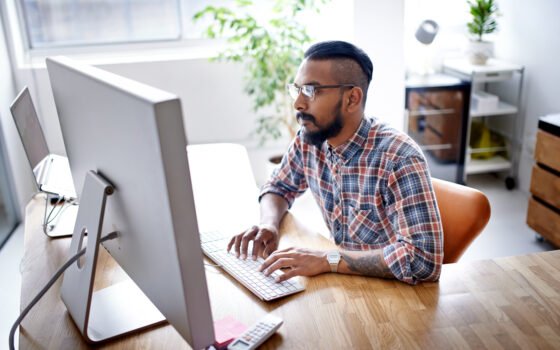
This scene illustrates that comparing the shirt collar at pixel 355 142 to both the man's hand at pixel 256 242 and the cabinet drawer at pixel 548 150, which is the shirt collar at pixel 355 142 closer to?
the man's hand at pixel 256 242

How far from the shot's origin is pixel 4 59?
3.45 m

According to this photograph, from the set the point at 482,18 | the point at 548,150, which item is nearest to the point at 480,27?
the point at 482,18

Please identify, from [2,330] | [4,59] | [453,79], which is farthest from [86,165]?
[453,79]

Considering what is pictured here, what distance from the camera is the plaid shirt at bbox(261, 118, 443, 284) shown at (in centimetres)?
136

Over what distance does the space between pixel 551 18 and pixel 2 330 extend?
339 cm

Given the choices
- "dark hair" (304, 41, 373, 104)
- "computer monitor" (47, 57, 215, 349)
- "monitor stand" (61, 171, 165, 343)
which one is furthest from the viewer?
"dark hair" (304, 41, 373, 104)

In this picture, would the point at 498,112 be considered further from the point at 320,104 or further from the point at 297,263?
the point at 297,263

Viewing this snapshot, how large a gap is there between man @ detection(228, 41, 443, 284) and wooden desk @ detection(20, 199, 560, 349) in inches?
2.3

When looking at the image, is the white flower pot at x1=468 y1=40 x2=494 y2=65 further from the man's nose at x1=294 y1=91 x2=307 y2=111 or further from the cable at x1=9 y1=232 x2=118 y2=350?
the cable at x1=9 y1=232 x2=118 y2=350

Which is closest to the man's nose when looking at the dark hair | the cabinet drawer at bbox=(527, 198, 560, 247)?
the dark hair

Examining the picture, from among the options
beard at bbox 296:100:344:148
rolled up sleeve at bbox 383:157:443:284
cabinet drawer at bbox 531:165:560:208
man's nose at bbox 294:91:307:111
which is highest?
man's nose at bbox 294:91:307:111

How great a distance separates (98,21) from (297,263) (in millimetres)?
3034

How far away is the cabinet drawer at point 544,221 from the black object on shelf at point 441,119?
2.65 feet

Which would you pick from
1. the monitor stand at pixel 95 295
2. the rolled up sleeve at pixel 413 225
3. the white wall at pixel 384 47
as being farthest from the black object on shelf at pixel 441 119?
the monitor stand at pixel 95 295
